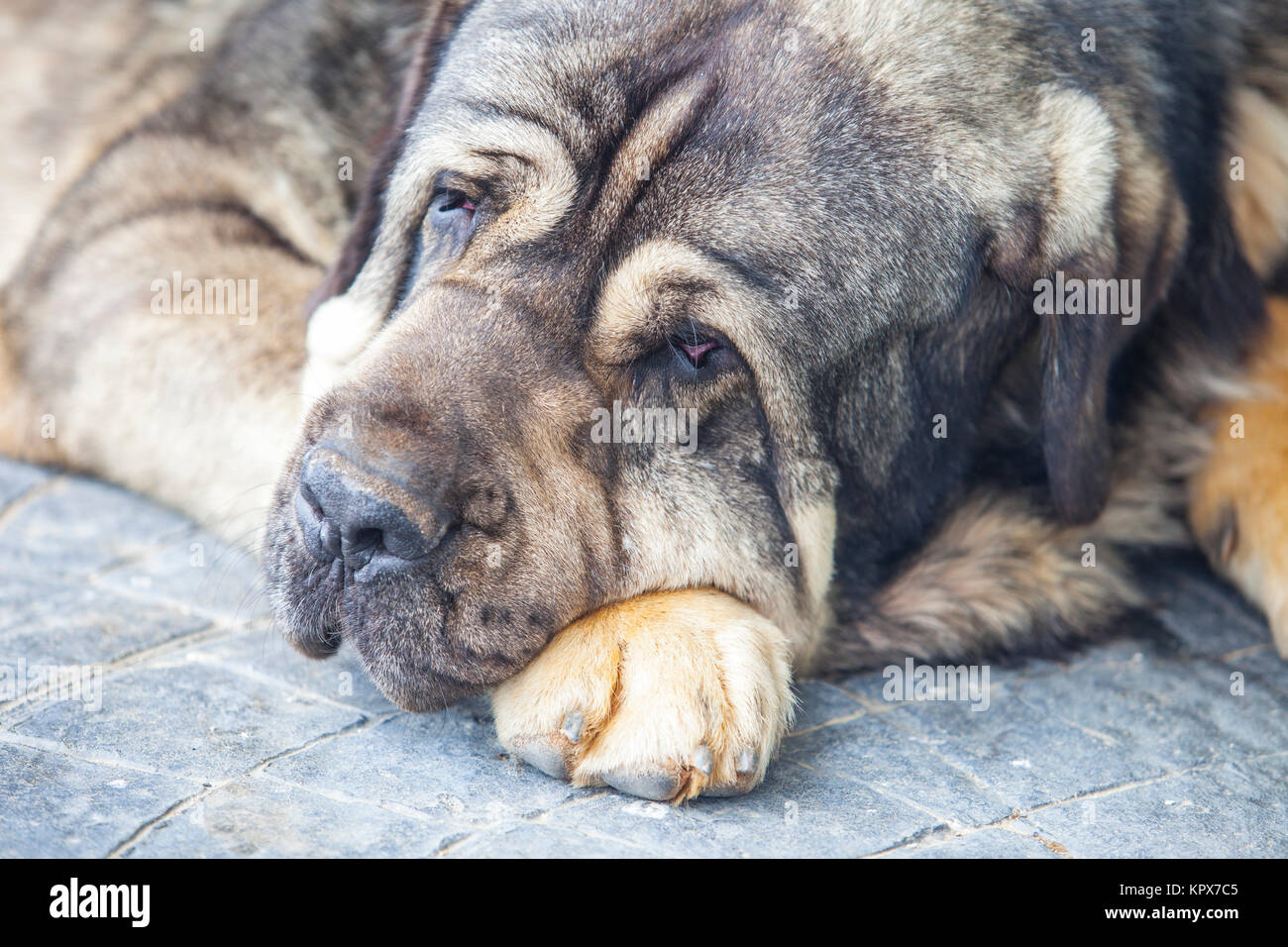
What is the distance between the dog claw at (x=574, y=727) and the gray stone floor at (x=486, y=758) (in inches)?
4.1

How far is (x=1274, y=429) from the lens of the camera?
11.0ft

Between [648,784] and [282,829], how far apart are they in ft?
2.21

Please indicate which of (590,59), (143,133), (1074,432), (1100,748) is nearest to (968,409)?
(1074,432)

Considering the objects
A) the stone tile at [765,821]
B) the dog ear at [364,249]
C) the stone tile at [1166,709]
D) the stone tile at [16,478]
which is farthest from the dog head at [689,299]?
the stone tile at [16,478]

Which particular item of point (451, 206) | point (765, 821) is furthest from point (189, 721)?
point (451, 206)

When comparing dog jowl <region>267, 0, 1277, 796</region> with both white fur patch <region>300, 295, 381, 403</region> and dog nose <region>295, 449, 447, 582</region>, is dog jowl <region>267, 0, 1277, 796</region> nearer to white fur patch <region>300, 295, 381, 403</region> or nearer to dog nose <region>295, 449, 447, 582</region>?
dog nose <region>295, 449, 447, 582</region>

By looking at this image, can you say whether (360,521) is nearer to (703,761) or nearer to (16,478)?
(703,761)

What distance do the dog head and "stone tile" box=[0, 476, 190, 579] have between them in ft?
3.33

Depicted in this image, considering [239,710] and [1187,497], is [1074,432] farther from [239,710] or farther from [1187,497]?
[239,710]

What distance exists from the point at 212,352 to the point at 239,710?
4.57ft

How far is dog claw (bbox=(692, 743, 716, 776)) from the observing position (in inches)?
92.7

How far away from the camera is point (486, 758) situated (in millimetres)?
2512

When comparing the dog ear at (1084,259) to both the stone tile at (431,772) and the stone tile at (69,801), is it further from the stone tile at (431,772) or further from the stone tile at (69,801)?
the stone tile at (69,801)

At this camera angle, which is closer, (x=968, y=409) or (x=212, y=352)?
(x=968, y=409)
